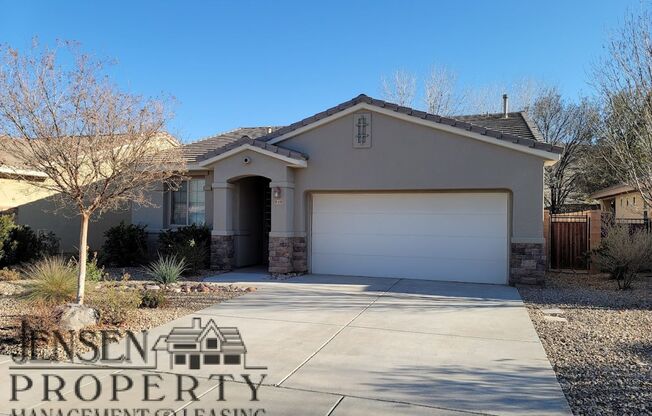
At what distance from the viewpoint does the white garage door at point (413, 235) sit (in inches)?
501

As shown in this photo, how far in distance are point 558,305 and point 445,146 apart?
4795mm

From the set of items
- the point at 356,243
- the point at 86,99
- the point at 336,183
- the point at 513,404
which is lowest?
the point at 513,404

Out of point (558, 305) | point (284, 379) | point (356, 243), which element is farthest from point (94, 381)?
point (356, 243)

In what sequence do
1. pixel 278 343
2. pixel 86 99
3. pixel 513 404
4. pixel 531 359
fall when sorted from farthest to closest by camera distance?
pixel 86 99 < pixel 278 343 < pixel 531 359 < pixel 513 404

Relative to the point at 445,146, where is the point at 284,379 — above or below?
below

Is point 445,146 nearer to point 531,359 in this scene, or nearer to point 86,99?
point 531,359

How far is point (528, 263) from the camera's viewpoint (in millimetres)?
12109

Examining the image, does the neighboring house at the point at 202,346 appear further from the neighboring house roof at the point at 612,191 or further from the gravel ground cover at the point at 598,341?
the neighboring house roof at the point at 612,191

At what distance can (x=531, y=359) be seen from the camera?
6.34 m

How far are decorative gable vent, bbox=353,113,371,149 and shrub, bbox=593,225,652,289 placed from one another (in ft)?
21.7

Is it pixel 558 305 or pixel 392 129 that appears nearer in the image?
pixel 558 305

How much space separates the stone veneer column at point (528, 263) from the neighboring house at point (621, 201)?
38.2 ft

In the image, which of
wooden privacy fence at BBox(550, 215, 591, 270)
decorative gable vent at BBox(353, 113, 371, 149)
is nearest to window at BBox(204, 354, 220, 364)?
decorative gable vent at BBox(353, 113, 371, 149)

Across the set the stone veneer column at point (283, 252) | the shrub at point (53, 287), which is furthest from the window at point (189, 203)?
the shrub at point (53, 287)
